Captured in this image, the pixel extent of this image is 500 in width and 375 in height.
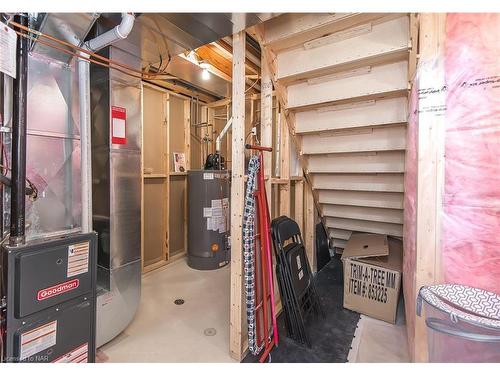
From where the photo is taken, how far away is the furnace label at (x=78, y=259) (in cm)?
121

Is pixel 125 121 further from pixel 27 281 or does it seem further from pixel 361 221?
pixel 361 221

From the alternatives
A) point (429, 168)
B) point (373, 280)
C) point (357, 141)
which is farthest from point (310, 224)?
point (429, 168)

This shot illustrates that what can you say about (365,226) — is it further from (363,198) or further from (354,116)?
(354,116)

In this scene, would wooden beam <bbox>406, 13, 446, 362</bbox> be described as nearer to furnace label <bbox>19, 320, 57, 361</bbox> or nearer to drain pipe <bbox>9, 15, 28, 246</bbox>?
furnace label <bbox>19, 320, 57, 361</bbox>

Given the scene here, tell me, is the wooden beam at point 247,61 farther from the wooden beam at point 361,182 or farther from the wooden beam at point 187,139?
the wooden beam at point 361,182

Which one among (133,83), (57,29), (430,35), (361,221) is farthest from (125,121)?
(361,221)

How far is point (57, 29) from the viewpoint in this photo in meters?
1.36

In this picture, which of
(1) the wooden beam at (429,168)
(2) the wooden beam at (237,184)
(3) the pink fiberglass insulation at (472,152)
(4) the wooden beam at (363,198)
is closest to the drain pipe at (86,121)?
(2) the wooden beam at (237,184)

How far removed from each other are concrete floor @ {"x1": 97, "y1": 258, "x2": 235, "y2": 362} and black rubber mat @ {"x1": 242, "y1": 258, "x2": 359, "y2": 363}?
358 mm

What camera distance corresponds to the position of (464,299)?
115cm

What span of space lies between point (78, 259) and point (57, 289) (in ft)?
0.48

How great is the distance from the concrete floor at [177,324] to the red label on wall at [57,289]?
77 cm

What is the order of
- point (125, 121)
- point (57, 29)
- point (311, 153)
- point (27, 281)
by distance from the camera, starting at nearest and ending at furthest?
1. point (27, 281)
2. point (57, 29)
3. point (125, 121)
4. point (311, 153)

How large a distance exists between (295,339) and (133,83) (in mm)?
2223
